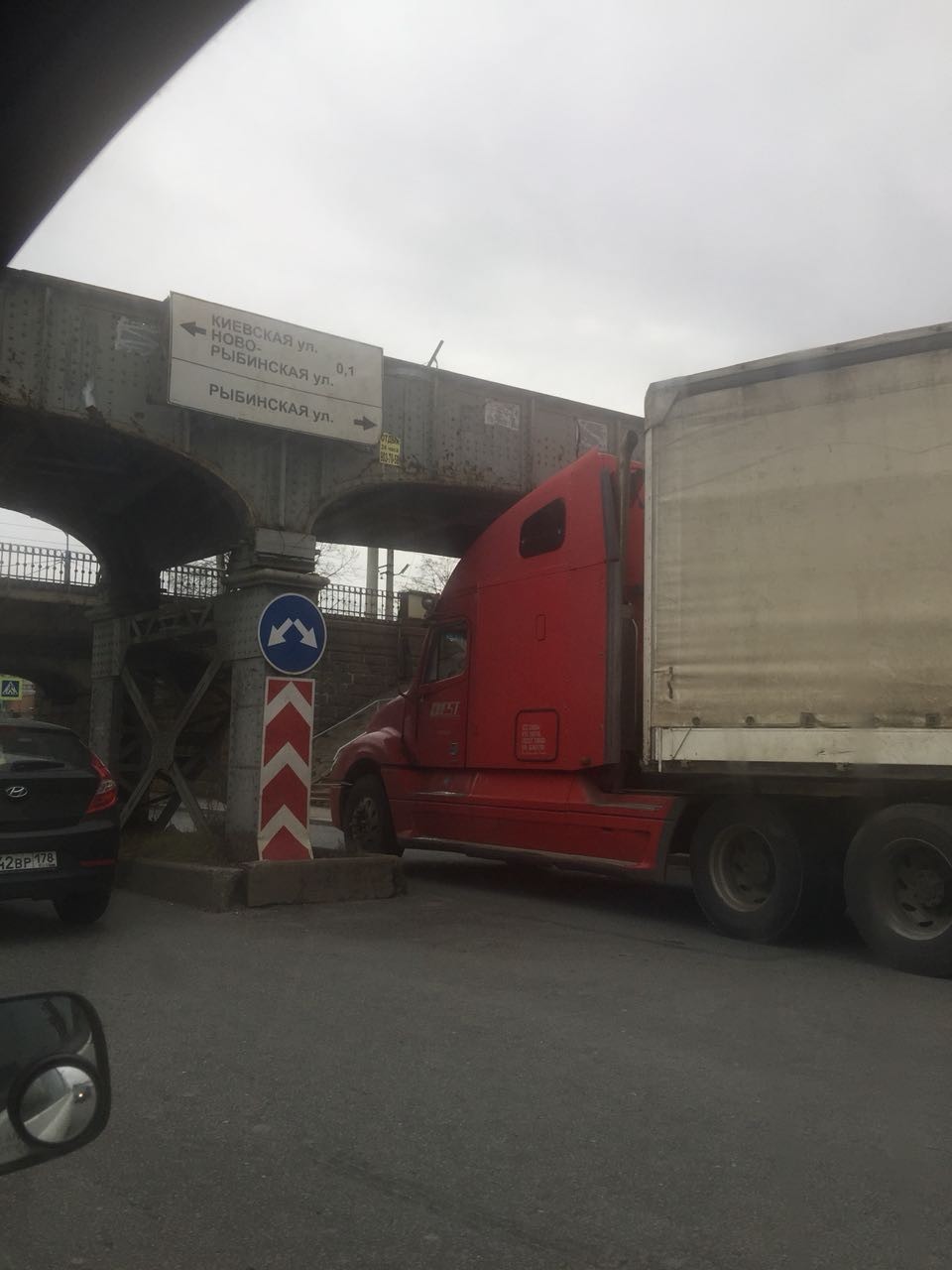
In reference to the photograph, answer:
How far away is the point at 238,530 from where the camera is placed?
11.0 m

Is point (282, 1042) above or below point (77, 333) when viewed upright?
below

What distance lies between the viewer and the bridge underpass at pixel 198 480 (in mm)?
9609

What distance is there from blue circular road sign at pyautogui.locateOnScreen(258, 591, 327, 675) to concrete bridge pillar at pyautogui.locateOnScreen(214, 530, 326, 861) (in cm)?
23

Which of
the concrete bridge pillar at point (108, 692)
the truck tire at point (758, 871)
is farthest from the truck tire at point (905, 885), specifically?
the concrete bridge pillar at point (108, 692)

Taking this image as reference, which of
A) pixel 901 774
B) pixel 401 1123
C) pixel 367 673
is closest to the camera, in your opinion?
pixel 401 1123

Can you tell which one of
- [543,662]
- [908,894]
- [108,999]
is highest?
[543,662]

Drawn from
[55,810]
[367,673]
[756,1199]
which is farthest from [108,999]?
[367,673]

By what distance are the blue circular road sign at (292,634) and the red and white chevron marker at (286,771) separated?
0.21 metres

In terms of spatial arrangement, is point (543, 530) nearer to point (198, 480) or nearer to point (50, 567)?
point (198, 480)

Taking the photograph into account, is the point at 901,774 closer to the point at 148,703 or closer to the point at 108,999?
the point at 108,999

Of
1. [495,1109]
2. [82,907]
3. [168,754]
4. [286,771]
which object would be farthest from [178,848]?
[495,1109]

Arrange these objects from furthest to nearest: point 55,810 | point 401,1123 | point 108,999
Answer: point 55,810 < point 108,999 < point 401,1123

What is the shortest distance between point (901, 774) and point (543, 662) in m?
3.60

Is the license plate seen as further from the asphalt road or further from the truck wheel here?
the truck wheel
